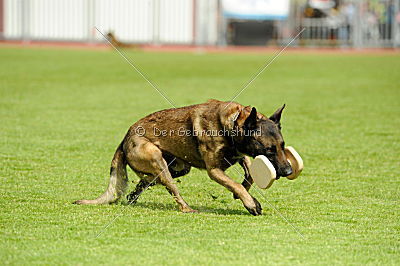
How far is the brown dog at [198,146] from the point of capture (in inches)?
280

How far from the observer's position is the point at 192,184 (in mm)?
8875

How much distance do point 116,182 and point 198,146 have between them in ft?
2.92

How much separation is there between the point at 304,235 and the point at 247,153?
1.01 m

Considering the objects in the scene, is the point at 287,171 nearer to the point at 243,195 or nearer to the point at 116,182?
the point at 243,195

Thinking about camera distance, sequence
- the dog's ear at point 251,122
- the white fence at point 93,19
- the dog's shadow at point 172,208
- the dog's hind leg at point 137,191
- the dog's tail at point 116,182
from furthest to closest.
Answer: the white fence at point 93,19 → the dog's hind leg at point 137,191 → the dog's tail at point 116,182 → the dog's shadow at point 172,208 → the dog's ear at point 251,122

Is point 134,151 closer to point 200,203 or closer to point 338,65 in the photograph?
point 200,203

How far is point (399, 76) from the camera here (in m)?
22.4

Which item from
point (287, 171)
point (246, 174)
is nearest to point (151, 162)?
point (246, 174)

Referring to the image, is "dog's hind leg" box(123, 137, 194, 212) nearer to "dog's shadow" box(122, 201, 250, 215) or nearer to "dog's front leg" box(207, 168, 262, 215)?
"dog's shadow" box(122, 201, 250, 215)

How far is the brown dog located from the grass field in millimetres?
224

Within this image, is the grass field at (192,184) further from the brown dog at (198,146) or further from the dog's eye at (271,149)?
the dog's eye at (271,149)

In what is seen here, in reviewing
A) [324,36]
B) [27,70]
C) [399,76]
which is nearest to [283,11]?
[324,36]

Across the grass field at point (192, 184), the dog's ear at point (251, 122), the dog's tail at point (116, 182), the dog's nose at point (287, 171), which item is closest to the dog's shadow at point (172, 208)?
the grass field at point (192, 184)

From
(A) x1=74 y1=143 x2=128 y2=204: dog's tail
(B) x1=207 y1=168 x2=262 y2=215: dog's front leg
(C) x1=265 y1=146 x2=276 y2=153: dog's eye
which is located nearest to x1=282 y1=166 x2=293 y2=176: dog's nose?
(C) x1=265 y1=146 x2=276 y2=153: dog's eye
